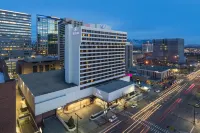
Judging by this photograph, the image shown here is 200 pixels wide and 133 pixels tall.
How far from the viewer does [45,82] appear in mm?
66500

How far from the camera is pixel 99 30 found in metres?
70.4

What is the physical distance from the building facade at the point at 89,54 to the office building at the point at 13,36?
148 metres

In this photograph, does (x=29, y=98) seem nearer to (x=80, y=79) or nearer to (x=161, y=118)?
(x=80, y=79)

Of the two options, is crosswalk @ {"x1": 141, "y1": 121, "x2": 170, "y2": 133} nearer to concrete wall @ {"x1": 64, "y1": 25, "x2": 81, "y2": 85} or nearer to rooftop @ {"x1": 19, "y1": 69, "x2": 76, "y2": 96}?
concrete wall @ {"x1": 64, "y1": 25, "x2": 81, "y2": 85}

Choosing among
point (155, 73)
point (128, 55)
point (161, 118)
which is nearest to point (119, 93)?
point (161, 118)

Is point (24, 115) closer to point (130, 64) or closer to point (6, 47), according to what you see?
point (130, 64)

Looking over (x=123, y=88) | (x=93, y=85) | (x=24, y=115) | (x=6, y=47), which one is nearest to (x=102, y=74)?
(x=93, y=85)

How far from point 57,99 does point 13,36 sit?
174549 millimetres

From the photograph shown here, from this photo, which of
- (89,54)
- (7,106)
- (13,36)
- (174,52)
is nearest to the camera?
(7,106)

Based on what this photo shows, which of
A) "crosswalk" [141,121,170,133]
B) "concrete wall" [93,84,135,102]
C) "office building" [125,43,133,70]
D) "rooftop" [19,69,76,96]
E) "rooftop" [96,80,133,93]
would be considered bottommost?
"crosswalk" [141,121,170,133]

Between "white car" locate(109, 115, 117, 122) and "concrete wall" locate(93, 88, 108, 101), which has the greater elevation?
"concrete wall" locate(93, 88, 108, 101)

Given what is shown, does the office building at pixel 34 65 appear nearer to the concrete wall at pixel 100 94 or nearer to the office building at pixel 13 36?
the concrete wall at pixel 100 94

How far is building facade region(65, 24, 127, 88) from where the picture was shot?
63812 millimetres

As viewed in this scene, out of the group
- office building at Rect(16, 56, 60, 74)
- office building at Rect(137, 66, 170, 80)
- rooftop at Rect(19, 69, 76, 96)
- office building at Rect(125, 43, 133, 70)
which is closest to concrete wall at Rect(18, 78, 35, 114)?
rooftop at Rect(19, 69, 76, 96)
